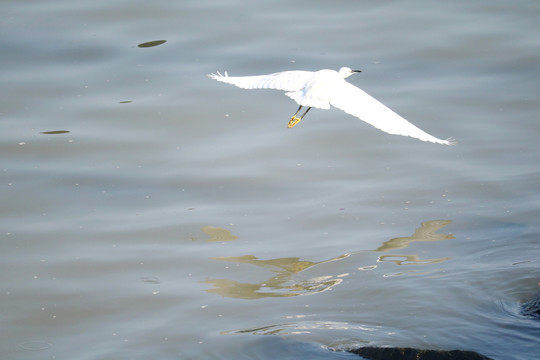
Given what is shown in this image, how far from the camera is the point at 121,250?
5828mm

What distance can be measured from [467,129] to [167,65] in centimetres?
352

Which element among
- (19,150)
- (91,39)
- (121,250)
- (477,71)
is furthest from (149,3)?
(121,250)

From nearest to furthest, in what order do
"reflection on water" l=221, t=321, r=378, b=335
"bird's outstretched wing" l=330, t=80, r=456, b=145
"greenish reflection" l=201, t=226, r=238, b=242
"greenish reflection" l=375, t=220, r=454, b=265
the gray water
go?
"reflection on water" l=221, t=321, r=378, b=335
the gray water
"greenish reflection" l=375, t=220, r=454, b=265
"bird's outstretched wing" l=330, t=80, r=456, b=145
"greenish reflection" l=201, t=226, r=238, b=242

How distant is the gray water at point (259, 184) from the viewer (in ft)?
15.6

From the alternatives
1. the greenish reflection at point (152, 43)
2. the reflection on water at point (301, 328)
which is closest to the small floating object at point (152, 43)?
the greenish reflection at point (152, 43)

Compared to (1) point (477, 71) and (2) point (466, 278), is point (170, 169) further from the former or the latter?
(1) point (477, 71)

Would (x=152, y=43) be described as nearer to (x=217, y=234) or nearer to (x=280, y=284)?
(x=217, y=234)


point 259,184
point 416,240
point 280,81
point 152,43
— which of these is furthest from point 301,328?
point 152,43

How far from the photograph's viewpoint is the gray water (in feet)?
15.6

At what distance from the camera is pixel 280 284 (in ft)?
17.2

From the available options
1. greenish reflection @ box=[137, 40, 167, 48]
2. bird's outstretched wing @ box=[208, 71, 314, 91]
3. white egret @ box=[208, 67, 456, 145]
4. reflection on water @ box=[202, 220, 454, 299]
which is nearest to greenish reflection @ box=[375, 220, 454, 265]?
reflection on water @ box=[202, 220, 454, 299]

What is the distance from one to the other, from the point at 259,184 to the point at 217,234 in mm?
945

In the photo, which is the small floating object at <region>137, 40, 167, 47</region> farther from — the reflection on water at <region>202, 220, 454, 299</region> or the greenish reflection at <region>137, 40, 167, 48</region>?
the reflection on water at <region>202, 220, 454, 299</region>

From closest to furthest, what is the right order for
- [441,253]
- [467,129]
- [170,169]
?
[441,253] < [170,169] < [467,129]
